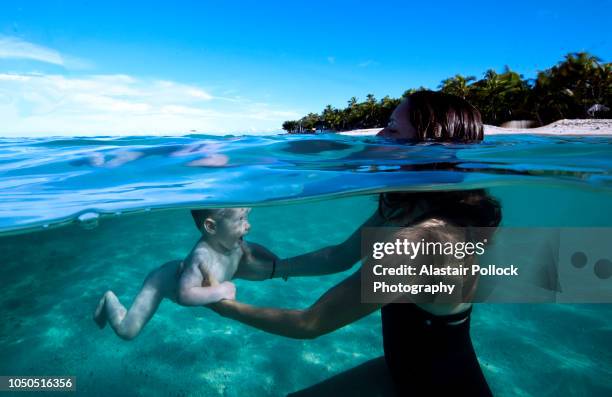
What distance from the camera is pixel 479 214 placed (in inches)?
99.5

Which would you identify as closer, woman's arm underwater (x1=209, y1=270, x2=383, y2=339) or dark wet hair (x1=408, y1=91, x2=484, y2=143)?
woman's arm underwater (x1=209, y1=270, x2=383, y2=339)

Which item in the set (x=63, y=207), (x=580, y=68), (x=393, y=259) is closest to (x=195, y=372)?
(x=63, y=207)

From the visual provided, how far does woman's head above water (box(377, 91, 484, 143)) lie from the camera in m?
3.44

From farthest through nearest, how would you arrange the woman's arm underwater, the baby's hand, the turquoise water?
the turquoise water → the baby's hand → the woman's arm underwater

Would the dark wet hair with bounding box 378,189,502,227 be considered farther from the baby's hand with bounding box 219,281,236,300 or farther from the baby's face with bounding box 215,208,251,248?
the baby's face with bounding box 215,208,251,248

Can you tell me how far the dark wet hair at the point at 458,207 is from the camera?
2359 millimetres

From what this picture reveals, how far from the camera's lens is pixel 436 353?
2752 mm

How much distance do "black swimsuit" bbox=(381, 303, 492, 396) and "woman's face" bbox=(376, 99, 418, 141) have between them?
1.90m

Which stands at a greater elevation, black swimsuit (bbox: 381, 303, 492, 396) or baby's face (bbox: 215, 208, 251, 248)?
baby's face (bbox: 215, 208, 251, 248)

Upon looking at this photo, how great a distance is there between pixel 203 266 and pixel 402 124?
2736 millimetres

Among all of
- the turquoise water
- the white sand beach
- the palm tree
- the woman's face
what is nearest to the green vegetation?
the palm tree

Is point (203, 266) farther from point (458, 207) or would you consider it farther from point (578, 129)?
point (578, 129)

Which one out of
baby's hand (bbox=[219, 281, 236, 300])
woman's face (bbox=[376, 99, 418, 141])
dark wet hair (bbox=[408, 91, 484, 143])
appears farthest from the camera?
woman's face (bbox=[376, 99, 418, 141])

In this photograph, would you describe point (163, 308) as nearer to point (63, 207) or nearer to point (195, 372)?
point (195, 372)
